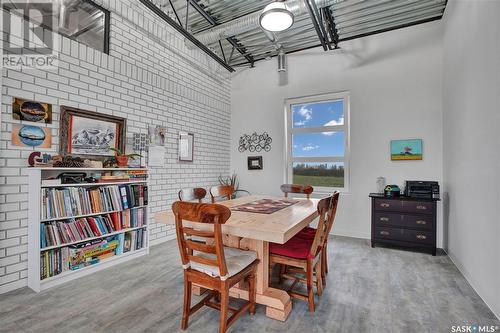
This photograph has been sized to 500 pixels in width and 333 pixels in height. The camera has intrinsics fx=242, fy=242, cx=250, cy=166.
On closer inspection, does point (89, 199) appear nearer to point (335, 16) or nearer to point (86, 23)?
point (86, 23)

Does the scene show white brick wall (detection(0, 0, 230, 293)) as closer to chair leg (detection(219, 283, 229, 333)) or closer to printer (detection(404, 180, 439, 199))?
chair leg (detection(219, 283, 229, 333))

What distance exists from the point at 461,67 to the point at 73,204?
468 centimetres

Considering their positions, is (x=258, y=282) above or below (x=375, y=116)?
below

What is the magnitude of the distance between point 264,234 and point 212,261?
396 mm

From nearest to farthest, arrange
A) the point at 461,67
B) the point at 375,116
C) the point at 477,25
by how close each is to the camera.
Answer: the point at 477,25 → the point at 461,67 → the point at 375,116

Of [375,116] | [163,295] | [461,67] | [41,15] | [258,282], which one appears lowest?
[163,295]

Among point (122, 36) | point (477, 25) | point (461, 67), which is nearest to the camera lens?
point (477, 25)

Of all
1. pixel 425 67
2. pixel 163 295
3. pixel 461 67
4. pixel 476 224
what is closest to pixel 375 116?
pixel 425 67

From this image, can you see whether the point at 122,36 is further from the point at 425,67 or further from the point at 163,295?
the point at 425,67

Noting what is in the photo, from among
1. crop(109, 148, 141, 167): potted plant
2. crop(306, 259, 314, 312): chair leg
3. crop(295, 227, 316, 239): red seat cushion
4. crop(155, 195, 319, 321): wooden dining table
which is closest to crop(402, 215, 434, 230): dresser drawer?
crop(295, 227, 316, 239): red seat cushion

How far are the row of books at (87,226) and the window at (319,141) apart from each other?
2.98 meters

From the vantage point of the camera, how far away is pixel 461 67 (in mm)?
2895

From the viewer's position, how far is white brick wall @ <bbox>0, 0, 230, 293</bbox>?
7.60ft

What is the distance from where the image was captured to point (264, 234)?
1.62 meters
